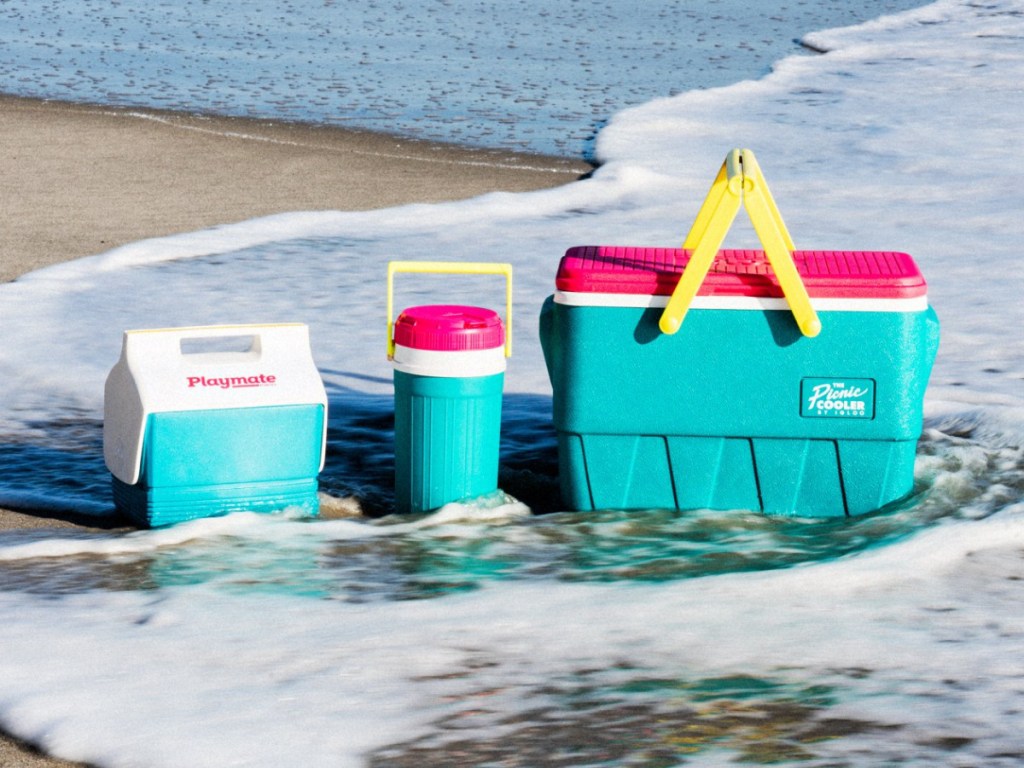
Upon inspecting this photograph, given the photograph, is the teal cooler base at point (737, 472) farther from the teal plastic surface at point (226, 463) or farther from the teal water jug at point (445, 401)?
the teal plastic surface at point (226, 463)

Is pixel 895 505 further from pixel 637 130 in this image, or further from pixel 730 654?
pixel 637 130


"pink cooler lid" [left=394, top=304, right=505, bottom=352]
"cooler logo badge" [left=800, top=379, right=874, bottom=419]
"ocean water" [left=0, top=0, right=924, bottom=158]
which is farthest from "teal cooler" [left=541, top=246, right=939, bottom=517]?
"ocean water" [left=0, top=0, right=924, bottom=158]

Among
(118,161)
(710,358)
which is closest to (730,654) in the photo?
(710,358)

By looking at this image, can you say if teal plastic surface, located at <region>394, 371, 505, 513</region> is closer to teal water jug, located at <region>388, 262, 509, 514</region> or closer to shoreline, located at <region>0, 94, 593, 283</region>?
teal water jug, located at <region>388, 262, 509, 514</region>

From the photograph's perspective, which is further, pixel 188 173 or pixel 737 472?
pixel 188 173

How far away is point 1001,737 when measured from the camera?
2512mm

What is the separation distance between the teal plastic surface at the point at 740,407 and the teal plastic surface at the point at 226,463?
600mm

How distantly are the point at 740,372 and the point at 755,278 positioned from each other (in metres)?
0.22

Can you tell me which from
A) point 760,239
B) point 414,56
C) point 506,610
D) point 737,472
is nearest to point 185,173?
point 414,56

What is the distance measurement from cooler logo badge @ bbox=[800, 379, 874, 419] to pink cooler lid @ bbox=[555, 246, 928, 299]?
0.20 m

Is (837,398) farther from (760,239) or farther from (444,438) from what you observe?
(444,438)

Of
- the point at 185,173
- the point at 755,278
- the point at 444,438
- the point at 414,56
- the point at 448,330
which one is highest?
the point at 414,56

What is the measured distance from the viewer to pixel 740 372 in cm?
339

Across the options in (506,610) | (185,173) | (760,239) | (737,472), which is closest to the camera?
(506,610)
